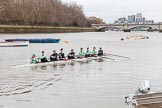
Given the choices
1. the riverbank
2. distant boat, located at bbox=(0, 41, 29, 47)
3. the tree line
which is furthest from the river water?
the tree line

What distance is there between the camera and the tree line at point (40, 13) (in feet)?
378

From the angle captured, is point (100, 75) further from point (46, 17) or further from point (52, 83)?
point (46, 17)

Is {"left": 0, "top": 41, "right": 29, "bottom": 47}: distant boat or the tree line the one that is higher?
the tree line

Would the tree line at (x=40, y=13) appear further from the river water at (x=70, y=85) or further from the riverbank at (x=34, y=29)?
the river water at (x=70, y=85)

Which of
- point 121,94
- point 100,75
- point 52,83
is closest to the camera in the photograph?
point 121,94

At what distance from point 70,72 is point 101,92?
8.98 metres

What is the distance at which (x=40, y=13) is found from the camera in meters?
135

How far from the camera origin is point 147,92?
13.6 meters

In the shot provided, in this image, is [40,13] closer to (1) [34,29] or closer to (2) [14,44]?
(1) [34,29]

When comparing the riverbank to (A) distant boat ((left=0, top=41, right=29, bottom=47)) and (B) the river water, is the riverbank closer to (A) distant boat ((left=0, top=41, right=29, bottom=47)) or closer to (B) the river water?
(A) distant boat ((left=0, top=41, right=29, bottom=47))

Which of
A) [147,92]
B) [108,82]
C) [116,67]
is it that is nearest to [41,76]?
[108,82]

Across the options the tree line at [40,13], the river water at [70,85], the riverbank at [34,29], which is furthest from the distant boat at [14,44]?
the tree line at [40,13]

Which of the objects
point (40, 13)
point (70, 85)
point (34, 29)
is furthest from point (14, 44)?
point (40, 13)

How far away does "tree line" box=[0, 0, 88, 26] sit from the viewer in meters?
115
